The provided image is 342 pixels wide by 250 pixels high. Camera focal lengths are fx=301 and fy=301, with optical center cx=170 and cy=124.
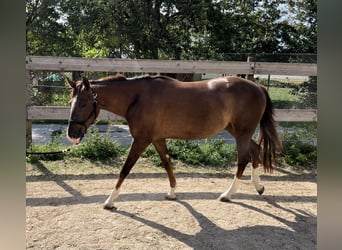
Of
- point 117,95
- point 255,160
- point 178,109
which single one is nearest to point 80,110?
point 117,95

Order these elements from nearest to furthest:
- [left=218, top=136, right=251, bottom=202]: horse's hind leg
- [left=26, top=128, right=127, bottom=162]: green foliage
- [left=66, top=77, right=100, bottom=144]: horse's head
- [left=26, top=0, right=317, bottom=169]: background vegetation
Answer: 1. [left=66, top=77, right=100, bottom=144]: horse's head
2. [left=218, top=136, right=251, bottom=202]: horse's hind leg
3. [left=26, top=128, right=127, bottom=162]: green foliage
4. [left=26, top=0, right=317, bottom=169]: background vegetation

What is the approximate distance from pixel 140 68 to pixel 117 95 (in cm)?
143

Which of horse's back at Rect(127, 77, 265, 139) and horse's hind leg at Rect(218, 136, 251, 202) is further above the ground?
horse's back at Rect(127, 77, 265, 139)

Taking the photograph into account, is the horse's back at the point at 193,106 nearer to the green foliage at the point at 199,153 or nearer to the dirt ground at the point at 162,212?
the dirt ground at the point at 162,212

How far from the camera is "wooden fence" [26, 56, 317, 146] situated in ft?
13.7

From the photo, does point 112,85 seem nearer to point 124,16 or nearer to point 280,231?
point 280,231

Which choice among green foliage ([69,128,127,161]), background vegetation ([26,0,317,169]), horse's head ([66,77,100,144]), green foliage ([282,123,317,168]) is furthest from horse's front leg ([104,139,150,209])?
background vegetation ([26,0,317,169])

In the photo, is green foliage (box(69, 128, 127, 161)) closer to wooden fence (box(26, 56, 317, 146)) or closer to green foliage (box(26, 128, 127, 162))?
green foliage (box(26, 128, 127, 162))

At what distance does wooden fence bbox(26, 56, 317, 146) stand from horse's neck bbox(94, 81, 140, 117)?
1287 mm

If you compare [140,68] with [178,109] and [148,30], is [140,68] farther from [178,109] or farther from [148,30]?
[148,30]

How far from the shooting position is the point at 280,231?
107 inches

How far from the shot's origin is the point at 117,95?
10.3ft
